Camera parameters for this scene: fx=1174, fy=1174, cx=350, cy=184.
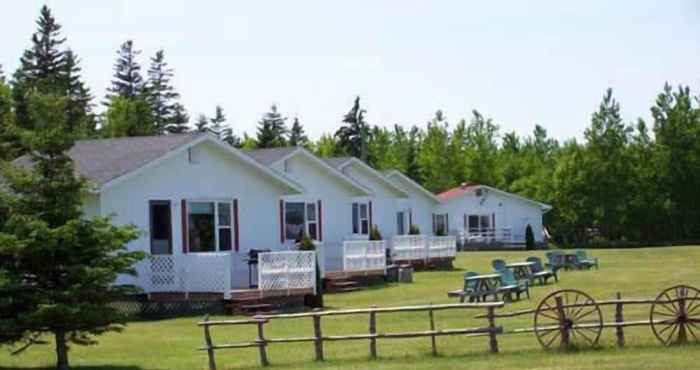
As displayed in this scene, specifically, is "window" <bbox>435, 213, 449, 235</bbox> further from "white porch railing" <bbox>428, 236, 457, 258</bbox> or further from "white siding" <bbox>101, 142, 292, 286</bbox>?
"white siding" <bbox>101, 142, 292, 286</bbox>

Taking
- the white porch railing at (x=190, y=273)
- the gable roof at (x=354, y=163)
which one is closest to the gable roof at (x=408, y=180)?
the gable roof at (x=354, y=163)

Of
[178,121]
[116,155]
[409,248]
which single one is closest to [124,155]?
[116,155]

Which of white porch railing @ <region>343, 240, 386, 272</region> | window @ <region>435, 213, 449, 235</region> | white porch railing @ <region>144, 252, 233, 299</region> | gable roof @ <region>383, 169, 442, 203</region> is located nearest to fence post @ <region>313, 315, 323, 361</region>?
white porch railing @ <region>144, 252, 233, 299</region>

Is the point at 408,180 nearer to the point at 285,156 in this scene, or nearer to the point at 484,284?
the point at 285,156

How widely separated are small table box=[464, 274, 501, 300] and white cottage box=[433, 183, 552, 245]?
3982 centimetres

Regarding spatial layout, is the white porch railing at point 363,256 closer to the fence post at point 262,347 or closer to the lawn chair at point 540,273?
the lawn chair at point 540,273

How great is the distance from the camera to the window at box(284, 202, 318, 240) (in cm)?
3912

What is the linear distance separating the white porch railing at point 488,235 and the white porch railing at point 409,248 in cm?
2495

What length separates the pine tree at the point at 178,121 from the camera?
3957 inches

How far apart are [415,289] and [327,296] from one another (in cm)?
304

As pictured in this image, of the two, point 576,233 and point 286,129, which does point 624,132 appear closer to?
point 576,233

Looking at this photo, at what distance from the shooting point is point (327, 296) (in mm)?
33812

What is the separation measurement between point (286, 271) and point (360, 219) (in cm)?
1770

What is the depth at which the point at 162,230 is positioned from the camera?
3083cm
